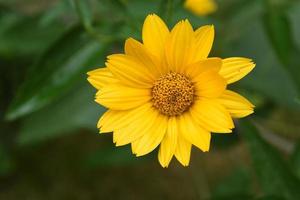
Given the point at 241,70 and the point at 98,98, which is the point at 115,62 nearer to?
the point at 98,98

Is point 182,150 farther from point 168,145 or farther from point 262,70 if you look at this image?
point 262,70

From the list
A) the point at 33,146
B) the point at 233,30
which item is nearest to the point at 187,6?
the point at 233,30

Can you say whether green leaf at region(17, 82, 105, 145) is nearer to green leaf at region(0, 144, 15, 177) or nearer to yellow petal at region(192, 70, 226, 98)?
green leaf at region(0, 144, 15, 177)

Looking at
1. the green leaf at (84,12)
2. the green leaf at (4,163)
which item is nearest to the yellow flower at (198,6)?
the green leaf at (84,12)

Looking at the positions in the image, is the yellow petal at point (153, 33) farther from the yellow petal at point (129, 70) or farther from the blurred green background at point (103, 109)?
the blurred green background at point (103, 109)

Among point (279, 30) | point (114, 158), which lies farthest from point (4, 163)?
point (279, 30)

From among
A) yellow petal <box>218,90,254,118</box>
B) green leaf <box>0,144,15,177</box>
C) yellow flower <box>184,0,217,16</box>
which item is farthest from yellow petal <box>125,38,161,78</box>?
green leaf <box>0,144,15,177</box>

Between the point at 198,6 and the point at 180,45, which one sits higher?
the point at 198,6
